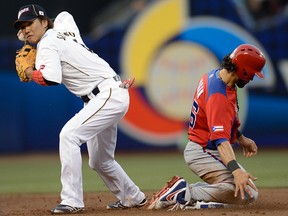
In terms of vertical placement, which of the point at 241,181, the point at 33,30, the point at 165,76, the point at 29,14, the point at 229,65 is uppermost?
the point at 29,14

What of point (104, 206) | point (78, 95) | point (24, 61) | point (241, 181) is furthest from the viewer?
point (104, 206)

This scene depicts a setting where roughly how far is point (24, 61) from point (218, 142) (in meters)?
1.85

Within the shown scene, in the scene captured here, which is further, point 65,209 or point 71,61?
point 71,61

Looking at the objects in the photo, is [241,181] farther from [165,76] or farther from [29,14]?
[165,76]

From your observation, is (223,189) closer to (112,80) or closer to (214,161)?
(214,161)

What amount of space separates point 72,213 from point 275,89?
763cm

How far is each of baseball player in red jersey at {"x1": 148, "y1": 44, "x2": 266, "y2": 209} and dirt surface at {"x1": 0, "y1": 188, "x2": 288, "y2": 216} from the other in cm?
13

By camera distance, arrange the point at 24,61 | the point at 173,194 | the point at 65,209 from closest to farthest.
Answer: the point at 65,209, the point at 173,194, the point at 24,61

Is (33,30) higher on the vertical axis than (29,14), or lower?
lower

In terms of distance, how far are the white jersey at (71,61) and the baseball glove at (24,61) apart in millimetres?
155

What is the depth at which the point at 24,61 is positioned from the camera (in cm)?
664

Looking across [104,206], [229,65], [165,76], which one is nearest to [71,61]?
[229,65]

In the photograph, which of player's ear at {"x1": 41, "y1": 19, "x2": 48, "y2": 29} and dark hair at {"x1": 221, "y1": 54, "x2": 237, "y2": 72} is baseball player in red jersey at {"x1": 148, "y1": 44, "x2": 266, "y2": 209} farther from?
player's ear at {"x1": 41, "y1": 19, "x2": 48, "y2": 29}

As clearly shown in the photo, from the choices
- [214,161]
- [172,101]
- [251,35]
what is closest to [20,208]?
[214,161]
